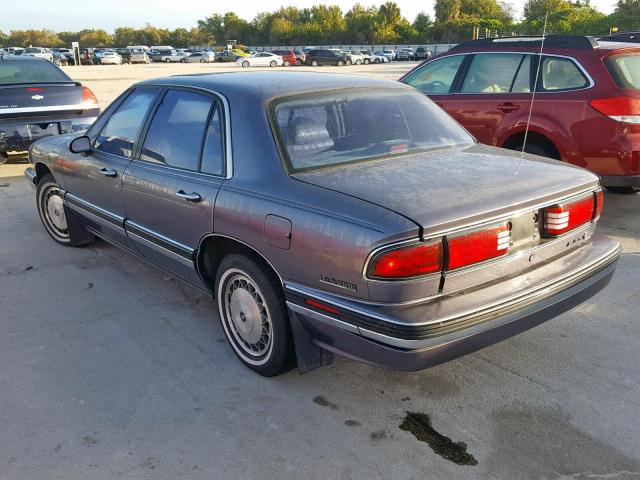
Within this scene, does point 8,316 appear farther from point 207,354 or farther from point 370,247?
point 370,247

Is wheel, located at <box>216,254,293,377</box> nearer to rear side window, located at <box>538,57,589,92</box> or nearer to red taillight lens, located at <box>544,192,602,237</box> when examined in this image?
red taillight lens, located at <box>544,192,602,237</box>

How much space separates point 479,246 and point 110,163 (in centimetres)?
276

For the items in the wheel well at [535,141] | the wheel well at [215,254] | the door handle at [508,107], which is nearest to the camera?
the wheel well at [215,254]

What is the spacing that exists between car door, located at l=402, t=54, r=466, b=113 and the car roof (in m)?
2.89

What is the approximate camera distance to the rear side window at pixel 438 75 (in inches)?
266

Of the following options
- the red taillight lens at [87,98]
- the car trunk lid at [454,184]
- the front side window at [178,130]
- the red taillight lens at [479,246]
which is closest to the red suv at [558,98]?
the car trunk lid at [454,184]

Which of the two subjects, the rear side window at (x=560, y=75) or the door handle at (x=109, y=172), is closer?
the door handle at (x=109, y=172)

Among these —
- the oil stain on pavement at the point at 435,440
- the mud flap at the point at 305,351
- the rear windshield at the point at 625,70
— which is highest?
the rear windshield at the point at 625,70

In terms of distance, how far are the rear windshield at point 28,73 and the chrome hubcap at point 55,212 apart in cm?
392

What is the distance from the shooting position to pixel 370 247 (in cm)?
241

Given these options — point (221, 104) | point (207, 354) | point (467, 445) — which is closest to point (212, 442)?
point (207, 354)

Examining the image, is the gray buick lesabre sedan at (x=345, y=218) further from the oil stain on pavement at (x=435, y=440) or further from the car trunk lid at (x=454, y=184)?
the oil stain on pavement at (x=435, y=440)

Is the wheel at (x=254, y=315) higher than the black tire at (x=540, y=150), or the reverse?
the black tire at (x=540, y=150)

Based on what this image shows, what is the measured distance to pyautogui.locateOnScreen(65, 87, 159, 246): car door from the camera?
13.4 ft
